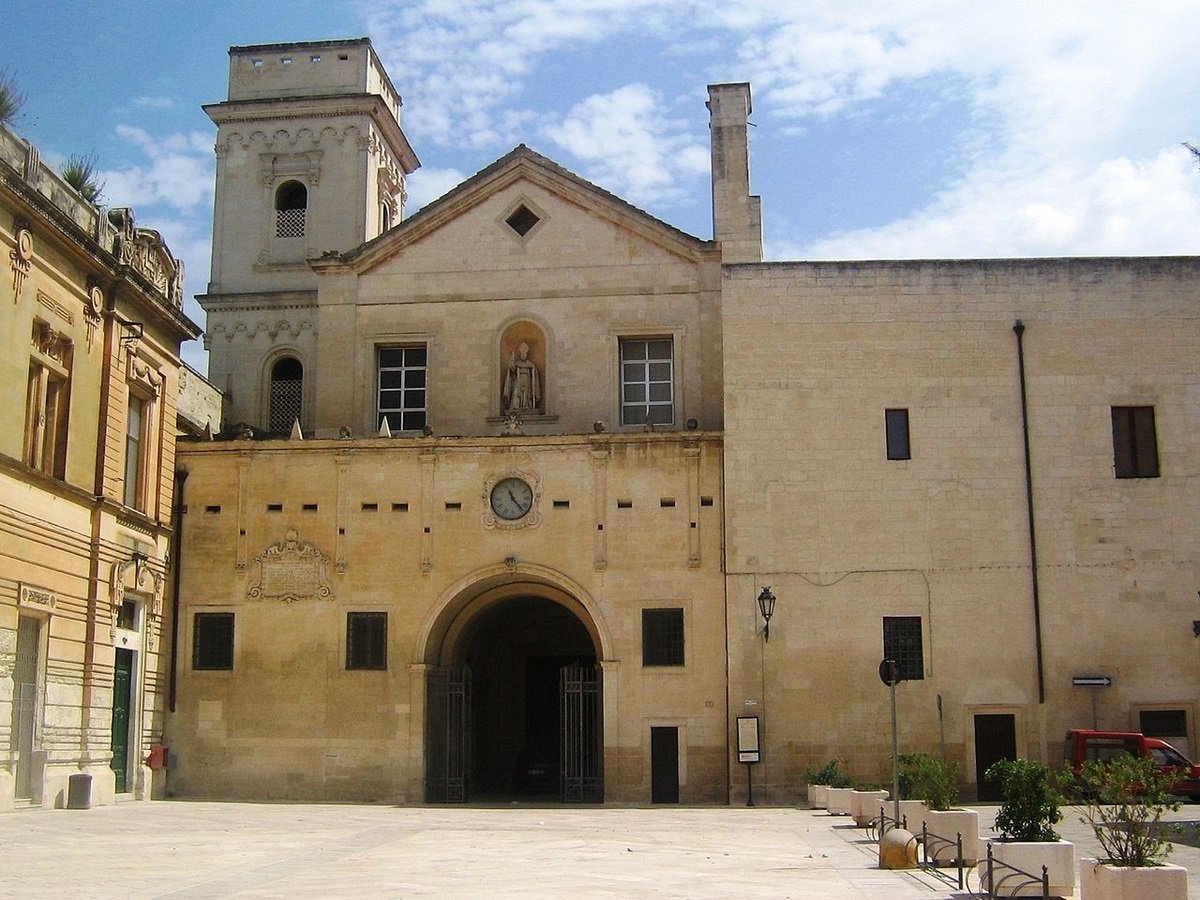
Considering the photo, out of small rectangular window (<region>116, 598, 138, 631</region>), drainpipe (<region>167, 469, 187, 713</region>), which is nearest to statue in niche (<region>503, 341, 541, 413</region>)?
drainpipe (<region>167, 469, 187, 713</region>)

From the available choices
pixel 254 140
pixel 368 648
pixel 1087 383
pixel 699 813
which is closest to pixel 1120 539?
pixel 1087 383

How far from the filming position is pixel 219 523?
31.1 meters

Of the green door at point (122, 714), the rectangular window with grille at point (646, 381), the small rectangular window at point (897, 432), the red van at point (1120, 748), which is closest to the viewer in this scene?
the red van at point (1120, 748)

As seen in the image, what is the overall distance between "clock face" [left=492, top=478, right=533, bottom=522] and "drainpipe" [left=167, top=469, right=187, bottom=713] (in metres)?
7.14

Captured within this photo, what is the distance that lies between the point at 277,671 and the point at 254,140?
18128 millimetres

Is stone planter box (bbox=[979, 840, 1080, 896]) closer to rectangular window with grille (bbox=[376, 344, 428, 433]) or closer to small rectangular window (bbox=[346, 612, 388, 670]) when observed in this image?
small rectangular window (bbox=[346, 612, 388, 670])

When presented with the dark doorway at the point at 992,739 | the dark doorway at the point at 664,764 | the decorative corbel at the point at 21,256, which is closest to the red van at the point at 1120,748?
the dark doorway at the point at 992,739

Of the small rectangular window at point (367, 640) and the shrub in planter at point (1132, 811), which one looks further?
the small rectangular window at point (367, 640)

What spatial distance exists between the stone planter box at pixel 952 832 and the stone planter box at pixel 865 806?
4861mm

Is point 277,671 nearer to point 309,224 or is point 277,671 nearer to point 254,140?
point 309,224

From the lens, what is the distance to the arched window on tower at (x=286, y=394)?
39.1 meters

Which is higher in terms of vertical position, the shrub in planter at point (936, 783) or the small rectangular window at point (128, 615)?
the small rectangular window at point (128, 615)

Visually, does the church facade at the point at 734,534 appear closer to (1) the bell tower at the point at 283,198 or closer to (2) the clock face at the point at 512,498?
(2) the clock face at the point at 512,498

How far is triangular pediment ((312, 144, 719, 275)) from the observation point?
33.1m
